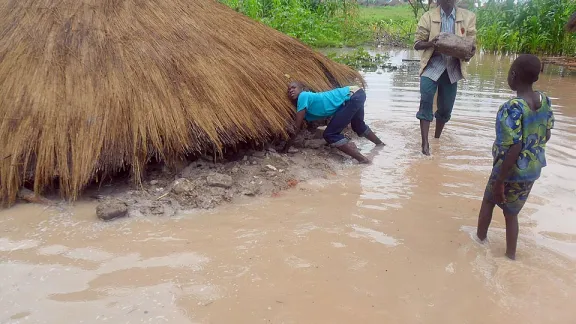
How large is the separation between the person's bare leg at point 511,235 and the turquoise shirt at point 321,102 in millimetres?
2003

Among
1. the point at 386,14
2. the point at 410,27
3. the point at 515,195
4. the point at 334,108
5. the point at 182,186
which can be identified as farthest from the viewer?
the point at 386,14

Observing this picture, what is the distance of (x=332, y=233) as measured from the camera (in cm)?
319

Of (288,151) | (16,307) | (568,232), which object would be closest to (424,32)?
(288,151)

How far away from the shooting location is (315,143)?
187 inches

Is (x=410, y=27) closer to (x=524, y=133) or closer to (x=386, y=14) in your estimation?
(x=386, y=14)

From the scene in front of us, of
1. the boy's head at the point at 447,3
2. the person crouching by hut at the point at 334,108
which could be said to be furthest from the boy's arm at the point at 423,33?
the person crouching by hut at the point at 334,108

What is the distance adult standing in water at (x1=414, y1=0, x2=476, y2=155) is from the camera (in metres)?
4.70

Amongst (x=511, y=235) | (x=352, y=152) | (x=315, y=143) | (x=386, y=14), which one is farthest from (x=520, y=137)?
(x=386, y=14)

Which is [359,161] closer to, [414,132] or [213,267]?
[414,132]

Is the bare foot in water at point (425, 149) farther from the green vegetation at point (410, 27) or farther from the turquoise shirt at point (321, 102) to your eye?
the green vegetation at point (410, 27)

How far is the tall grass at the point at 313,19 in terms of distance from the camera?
10344 millimetres

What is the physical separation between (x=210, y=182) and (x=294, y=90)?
1246 millimetres

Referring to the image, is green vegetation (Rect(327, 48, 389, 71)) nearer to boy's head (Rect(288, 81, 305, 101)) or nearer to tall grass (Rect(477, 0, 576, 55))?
tall grass (Rect(477, 0, 576, 55))

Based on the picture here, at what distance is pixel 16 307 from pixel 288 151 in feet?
8.76
